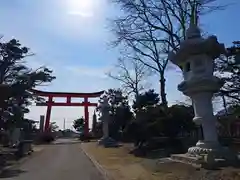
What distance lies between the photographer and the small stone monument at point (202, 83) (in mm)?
14109

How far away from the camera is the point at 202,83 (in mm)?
14195

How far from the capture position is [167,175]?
41.0 ft

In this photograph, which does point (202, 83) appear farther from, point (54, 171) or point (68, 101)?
point (68, 101)

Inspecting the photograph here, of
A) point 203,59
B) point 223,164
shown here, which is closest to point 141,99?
point 203,59

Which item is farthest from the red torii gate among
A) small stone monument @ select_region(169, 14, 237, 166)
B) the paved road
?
small stone monument @ select_region(169, 14, 237, 166)

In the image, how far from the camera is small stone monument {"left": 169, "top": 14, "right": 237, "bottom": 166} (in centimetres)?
1411

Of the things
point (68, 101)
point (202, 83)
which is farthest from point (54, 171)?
point (68, 101)

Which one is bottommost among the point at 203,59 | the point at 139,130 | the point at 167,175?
the point at 167,175

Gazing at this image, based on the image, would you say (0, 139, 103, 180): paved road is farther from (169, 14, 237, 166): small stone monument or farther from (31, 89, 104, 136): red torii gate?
(31, 89, 104, 136): red torii gate

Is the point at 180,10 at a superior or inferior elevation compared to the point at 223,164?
superior

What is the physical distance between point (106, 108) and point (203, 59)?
29.7 meters

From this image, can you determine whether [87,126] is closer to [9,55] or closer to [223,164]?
[9,55]

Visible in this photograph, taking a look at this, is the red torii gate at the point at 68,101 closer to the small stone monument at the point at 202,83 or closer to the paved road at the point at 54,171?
the paved road at the point at 54,171

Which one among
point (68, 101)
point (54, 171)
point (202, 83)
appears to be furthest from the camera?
point (68, 101)
